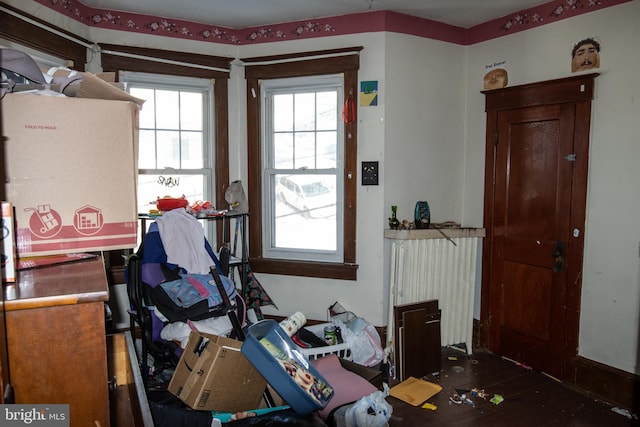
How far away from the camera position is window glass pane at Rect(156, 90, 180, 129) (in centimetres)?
356

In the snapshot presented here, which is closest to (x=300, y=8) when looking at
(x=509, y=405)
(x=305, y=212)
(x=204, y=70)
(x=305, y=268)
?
(x=204, y=70)

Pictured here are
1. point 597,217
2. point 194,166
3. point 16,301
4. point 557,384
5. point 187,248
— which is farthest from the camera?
point 194,166

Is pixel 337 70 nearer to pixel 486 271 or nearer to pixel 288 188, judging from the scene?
pixel 288 188

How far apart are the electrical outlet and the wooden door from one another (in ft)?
3.11

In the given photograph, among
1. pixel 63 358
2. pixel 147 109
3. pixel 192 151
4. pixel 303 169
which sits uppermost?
pixel 147 109

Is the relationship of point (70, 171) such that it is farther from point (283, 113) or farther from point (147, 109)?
point (283, 113)

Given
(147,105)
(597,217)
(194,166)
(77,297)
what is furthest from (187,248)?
(597,217)

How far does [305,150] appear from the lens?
3721 millimetres

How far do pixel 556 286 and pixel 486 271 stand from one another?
1.90 ft

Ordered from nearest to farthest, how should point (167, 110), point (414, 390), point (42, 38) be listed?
point (42, 38), point (414, 390), point (167, 110)

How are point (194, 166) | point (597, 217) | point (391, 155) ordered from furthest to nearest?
1. point (194, 166)
2. point (391, 155)
3. point (597, 217)

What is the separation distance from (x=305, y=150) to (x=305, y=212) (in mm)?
530

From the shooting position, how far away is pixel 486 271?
362 centimetres

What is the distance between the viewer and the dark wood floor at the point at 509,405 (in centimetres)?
264
